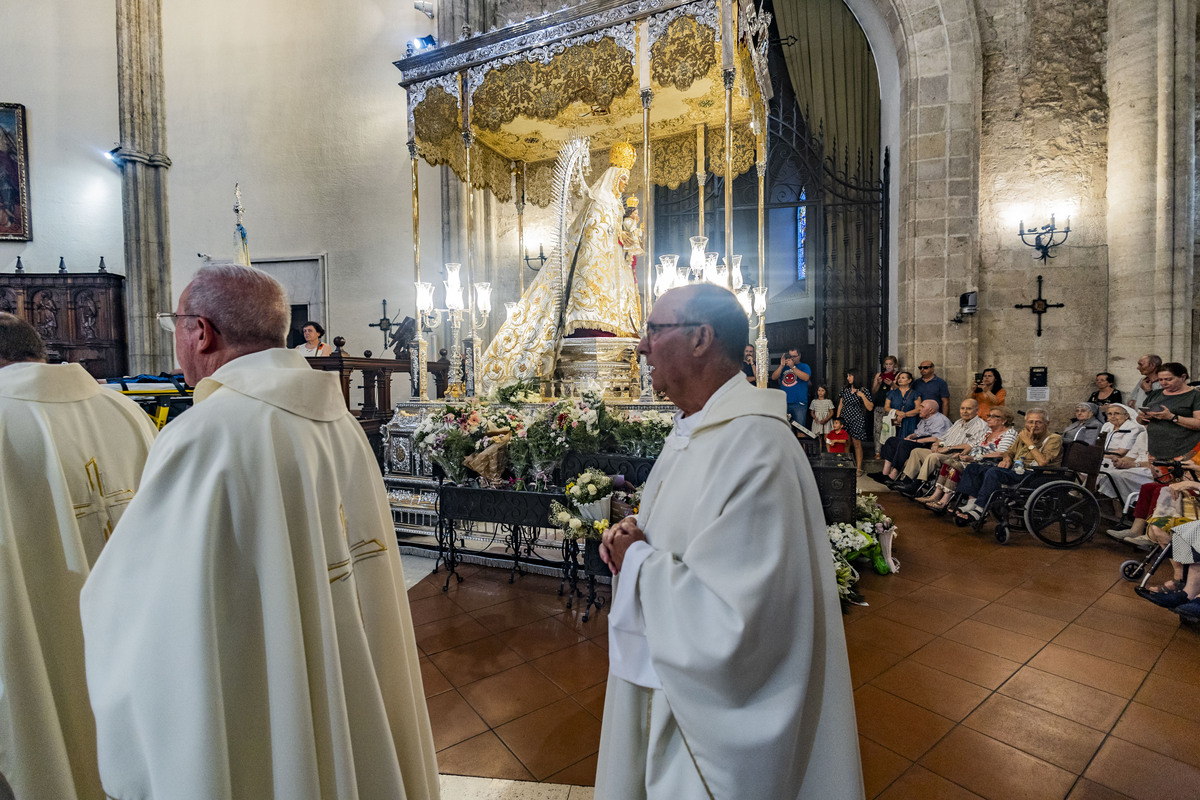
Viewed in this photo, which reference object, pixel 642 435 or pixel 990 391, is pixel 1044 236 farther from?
pixel 642 435

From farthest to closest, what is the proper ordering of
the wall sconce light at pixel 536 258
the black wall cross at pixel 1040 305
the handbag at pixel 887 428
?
the wall sconce light at pixel 536 258
the black wall cross at pixel 1040 305
the handbag at pixel 887 428

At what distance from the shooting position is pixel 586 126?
823 cm

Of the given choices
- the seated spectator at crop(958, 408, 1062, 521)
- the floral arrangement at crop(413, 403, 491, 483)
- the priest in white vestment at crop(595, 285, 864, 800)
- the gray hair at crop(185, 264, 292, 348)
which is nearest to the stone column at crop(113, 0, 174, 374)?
the floral arrangement at crop(413, 403, 491, 483)

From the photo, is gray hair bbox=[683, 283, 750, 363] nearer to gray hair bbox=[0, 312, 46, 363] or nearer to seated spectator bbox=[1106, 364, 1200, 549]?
gray hair bbox=[0, 312, 46, 363]

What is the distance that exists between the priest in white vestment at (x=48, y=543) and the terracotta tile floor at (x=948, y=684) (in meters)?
1.33

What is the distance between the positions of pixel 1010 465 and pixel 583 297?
4.82 m

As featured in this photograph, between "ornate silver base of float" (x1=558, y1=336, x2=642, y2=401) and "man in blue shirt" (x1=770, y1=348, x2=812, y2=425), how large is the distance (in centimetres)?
279

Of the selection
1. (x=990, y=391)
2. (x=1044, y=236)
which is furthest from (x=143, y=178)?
(x=1044, y=236)

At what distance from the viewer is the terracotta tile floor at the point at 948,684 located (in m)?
2.44

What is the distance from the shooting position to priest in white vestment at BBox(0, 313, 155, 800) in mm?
1736

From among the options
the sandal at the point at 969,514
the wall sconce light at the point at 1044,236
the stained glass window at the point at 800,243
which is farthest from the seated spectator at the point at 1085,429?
the stained glass window at the point at 800,243

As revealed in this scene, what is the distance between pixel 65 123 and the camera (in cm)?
1078

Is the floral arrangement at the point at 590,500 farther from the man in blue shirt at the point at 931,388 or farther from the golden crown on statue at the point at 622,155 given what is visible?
the man in blue shirt at the point at 931,388

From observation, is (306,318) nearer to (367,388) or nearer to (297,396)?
(367,388)
